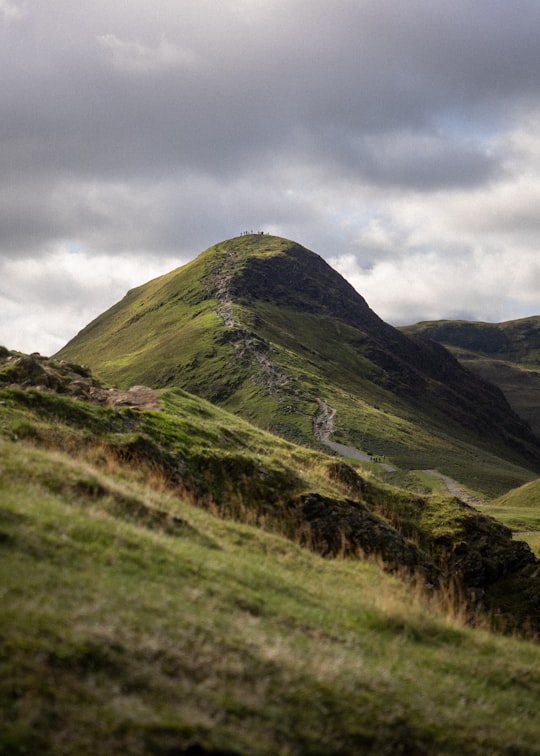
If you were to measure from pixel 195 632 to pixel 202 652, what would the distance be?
0.48 meters

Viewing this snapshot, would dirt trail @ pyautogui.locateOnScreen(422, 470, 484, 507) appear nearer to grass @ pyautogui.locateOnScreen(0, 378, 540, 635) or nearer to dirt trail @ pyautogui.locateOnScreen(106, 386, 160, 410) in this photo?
grass @ pyautogui.locateOnScreen(0, 378, 540, 635)

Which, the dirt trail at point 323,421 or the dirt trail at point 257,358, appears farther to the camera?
the dirt trail at point 257,358

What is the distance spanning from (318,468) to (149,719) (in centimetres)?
2025

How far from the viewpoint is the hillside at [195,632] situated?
649 cm

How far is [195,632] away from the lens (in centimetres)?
821

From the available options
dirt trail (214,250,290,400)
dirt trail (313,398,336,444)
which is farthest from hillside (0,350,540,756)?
dirt trail (214,250,290,400)

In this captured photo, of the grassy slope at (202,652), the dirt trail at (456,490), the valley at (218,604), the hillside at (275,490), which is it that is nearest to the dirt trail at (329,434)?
the dirt trail at (456,490)

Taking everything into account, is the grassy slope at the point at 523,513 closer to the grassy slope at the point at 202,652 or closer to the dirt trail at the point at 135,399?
the dirt trail at the point at 135,399

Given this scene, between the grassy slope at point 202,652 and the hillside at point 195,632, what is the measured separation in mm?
25

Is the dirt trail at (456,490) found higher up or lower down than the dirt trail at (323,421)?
lower down

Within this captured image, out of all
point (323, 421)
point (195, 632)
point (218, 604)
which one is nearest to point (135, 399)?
point (218, 604)

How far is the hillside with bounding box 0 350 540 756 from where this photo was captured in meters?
6.49

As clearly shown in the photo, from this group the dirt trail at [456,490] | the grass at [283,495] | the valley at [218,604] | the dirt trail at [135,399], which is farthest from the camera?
the dirt trail at [456,490]

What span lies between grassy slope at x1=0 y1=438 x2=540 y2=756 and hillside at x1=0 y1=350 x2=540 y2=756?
25 millimetres
